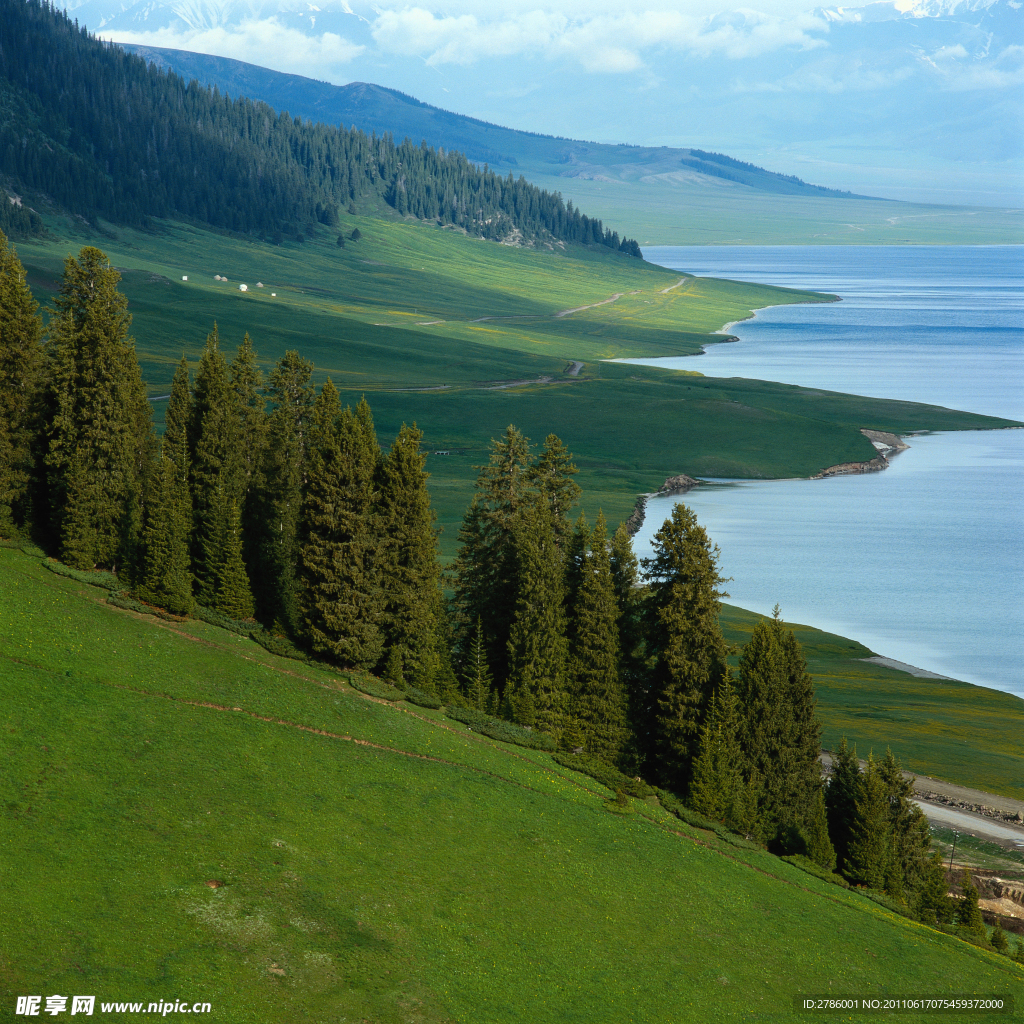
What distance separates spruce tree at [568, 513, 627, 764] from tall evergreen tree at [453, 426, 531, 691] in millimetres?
4344

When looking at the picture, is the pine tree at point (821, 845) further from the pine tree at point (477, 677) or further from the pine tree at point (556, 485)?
the pine tree at point (556, 485)

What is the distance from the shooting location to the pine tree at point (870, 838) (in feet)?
165

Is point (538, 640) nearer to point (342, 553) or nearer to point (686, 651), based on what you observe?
point (686, 651)

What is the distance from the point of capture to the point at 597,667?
5828 cm

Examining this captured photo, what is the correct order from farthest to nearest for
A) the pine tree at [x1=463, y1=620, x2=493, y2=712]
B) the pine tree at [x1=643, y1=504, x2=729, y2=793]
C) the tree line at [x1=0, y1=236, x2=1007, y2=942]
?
the pine tree at [x1=463, y1=620, x2=493, y2=712], the pine tree at [x1=643, y1=504, x2=729, y2=793], the tree line at [x1=0, y1=236, x2=1007, y2=942]

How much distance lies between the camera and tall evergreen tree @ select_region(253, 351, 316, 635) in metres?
59.7

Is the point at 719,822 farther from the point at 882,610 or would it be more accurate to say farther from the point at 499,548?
the point at 882,610

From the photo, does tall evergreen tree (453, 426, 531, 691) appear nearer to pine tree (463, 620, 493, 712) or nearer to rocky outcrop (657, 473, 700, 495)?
pine tree (463, 620, 493, 712)

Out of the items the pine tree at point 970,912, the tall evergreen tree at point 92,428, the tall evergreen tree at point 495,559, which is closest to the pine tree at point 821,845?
the pine tree at point 970,912

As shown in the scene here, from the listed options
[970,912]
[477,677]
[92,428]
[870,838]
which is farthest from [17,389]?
[970,912]

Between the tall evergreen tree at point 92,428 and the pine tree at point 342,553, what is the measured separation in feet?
29.1

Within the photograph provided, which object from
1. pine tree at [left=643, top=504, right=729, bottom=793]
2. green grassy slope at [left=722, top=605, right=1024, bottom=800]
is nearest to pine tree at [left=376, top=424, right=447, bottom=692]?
pine tree at [left=643, top=504, right=729, bottom=793]

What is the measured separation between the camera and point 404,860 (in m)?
36.5

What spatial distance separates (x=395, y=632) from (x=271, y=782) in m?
18.7
